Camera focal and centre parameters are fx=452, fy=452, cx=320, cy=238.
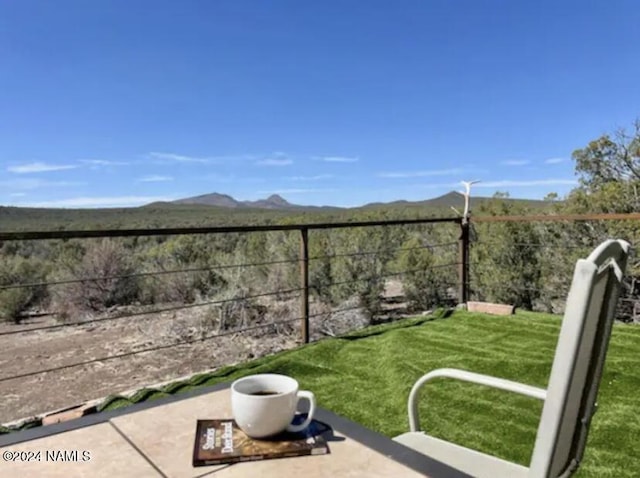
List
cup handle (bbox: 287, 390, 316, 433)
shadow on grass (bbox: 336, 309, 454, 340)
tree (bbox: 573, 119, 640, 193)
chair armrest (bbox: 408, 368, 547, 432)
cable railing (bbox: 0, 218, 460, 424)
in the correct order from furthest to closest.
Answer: tree (bbox: 573, 119, 640, 193) < cable railing (bbox: 0, 218, 460, 424) < shadow on grass (bbox: 336, 309, 454, 340) < chair armrest (bbox: 408, 368, 547, 432) < cup handle (bbox: 287, 390, 316, 433)

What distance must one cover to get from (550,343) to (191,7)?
6.59 meters

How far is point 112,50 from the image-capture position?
7828 millimetres

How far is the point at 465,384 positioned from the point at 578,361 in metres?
1.95

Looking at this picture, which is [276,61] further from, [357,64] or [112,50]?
[112,50]

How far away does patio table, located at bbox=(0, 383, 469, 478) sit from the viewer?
0.68 metres

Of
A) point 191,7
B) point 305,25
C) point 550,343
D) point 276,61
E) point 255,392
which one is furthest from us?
point 276,61

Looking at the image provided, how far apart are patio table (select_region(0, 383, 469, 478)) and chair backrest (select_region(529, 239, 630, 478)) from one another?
19cm

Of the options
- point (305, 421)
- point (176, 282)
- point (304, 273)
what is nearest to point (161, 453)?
point (305, 421)

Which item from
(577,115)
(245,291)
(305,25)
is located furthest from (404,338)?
(577,115)

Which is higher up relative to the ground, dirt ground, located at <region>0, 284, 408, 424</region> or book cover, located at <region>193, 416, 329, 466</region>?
book cover, located at <region>193, 416, 329, 466</region>

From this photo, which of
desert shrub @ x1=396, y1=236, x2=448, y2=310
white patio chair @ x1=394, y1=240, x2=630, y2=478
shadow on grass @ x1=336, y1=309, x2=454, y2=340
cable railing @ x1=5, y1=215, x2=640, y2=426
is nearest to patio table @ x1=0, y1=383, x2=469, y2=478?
white patio chair @ x1=394, y1=240, x2=630, y2=478

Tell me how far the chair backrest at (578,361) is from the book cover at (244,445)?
0.38m

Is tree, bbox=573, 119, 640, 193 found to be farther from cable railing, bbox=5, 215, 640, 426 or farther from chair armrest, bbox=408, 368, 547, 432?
chair armrest, bbox=408, 368, 547, 432

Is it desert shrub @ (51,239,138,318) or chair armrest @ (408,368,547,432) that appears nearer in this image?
chair armrest @ (408,368,547,432)
